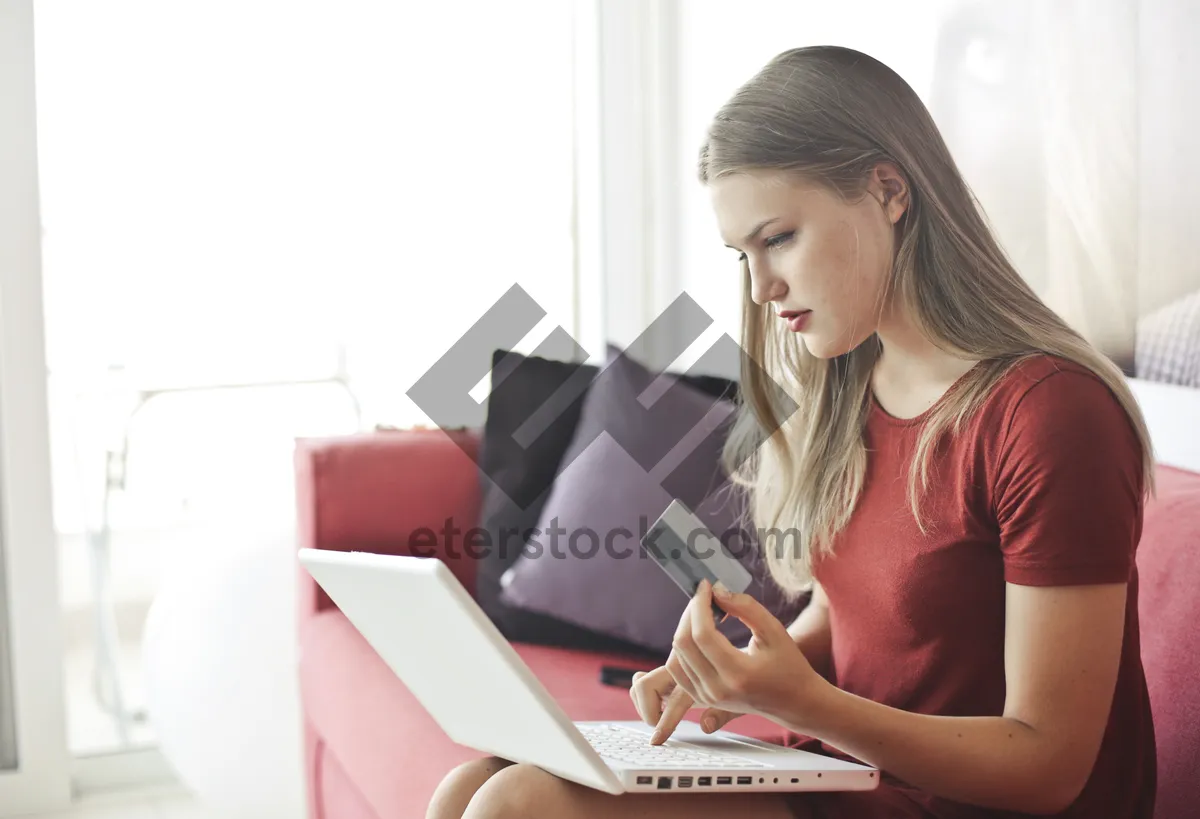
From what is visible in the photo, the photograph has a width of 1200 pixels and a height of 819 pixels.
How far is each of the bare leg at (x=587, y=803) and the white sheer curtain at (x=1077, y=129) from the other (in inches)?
32.6

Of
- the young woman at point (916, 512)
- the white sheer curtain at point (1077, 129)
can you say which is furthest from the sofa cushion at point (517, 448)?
the young woman at point (916, 512)

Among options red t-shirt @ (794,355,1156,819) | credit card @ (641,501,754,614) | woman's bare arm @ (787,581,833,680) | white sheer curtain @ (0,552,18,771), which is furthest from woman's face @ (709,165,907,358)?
white sheer curtain @ (0,552,18,771)

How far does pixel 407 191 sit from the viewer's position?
2.69 meters

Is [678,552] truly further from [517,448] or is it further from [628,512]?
[517,448]

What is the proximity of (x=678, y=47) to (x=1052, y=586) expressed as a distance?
208 cm

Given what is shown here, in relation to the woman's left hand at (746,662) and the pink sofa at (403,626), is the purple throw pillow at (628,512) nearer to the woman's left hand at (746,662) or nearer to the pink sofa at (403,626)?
the pink sofa at (403,626)

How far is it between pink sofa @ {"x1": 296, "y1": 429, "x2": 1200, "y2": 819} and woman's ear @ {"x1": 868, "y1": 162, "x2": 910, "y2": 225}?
1.50 feet

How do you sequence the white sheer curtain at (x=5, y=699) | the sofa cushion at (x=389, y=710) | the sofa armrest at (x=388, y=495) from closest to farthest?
the sofa cushion at (x=389, y=710) < the sofa armrest at (x=388, y=495) < the white sheer curtain at (x=5, y=699)

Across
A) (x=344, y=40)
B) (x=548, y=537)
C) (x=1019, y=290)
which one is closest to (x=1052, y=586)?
(x=1019, y=290)

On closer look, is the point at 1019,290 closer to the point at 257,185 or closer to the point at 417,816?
the point at 417,816

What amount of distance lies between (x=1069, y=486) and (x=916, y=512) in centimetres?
16

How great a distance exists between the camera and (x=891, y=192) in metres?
1.10

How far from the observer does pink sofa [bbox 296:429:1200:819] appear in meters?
1.16

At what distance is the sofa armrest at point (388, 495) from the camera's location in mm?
2074
